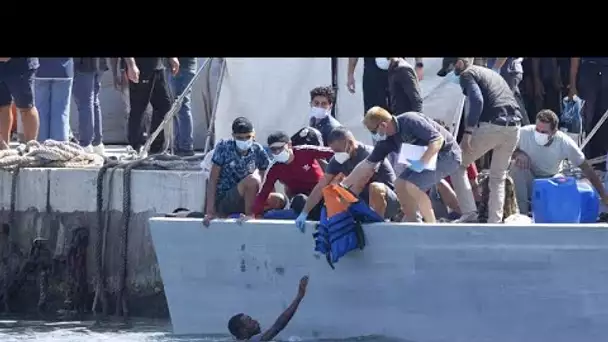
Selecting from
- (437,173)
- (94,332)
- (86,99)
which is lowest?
(94,332)

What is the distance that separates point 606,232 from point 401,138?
167 cm

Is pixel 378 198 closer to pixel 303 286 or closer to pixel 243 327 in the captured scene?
pixel 303 286

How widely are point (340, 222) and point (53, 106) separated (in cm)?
487

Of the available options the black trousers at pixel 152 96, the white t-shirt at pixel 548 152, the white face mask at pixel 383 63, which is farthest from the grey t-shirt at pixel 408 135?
the black trousers at pixel 152 96

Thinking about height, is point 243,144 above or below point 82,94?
below

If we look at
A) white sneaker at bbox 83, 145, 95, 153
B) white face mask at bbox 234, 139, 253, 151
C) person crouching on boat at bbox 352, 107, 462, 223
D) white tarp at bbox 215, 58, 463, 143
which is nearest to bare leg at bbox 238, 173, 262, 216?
white face mask at bbox 234, 139, 253, 151

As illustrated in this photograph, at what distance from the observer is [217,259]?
1173cm

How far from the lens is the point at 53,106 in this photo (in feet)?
47.5

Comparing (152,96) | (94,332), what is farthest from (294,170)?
(152,96)

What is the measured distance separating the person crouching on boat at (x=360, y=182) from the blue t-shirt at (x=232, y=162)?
0.88 m

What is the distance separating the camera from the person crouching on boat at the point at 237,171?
38.3 feet
